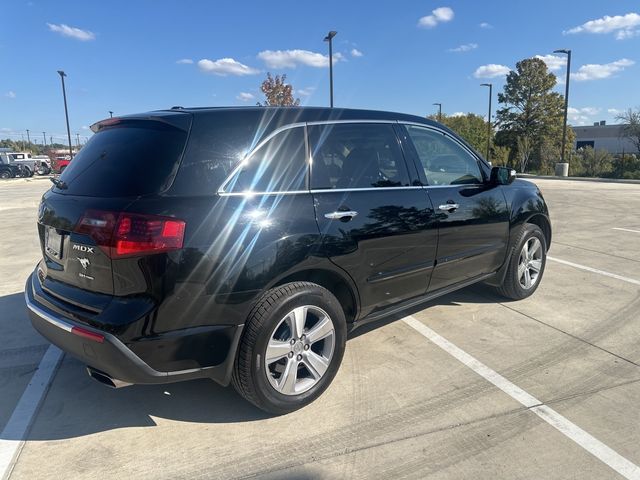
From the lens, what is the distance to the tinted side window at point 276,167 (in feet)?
8.91

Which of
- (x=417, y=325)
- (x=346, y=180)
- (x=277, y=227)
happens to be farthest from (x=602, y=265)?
(x=277, y=227)

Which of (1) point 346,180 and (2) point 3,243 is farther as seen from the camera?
(2) point 3,243

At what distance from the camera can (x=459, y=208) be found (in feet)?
12.8

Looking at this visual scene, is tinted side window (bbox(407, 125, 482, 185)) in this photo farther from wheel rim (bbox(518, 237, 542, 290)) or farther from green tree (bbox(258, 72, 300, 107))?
green tree (bbox(258, 72, 300, 107))

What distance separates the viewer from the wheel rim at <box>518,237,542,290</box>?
4.79 meters

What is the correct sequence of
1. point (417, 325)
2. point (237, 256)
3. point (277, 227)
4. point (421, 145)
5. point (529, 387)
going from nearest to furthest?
point (237, 256) → point (277, 227) → point (529, 387) → point (421, 145) → point (417, 325)

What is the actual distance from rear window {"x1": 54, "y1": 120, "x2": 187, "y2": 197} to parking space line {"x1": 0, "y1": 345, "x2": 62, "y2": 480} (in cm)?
138

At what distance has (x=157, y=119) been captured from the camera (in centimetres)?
277

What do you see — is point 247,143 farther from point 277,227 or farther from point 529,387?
point 529,387

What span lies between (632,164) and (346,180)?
2954 cm

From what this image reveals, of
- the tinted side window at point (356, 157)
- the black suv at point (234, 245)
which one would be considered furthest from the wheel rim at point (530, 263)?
the tinted side window at point (356, 157)

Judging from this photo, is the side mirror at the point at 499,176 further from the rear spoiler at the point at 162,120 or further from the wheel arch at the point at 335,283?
the rear spoiler at the point at 162,120

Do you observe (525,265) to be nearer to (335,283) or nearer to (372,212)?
(372,212)

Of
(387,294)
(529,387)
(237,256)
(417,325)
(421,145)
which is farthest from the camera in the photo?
(417,325)
